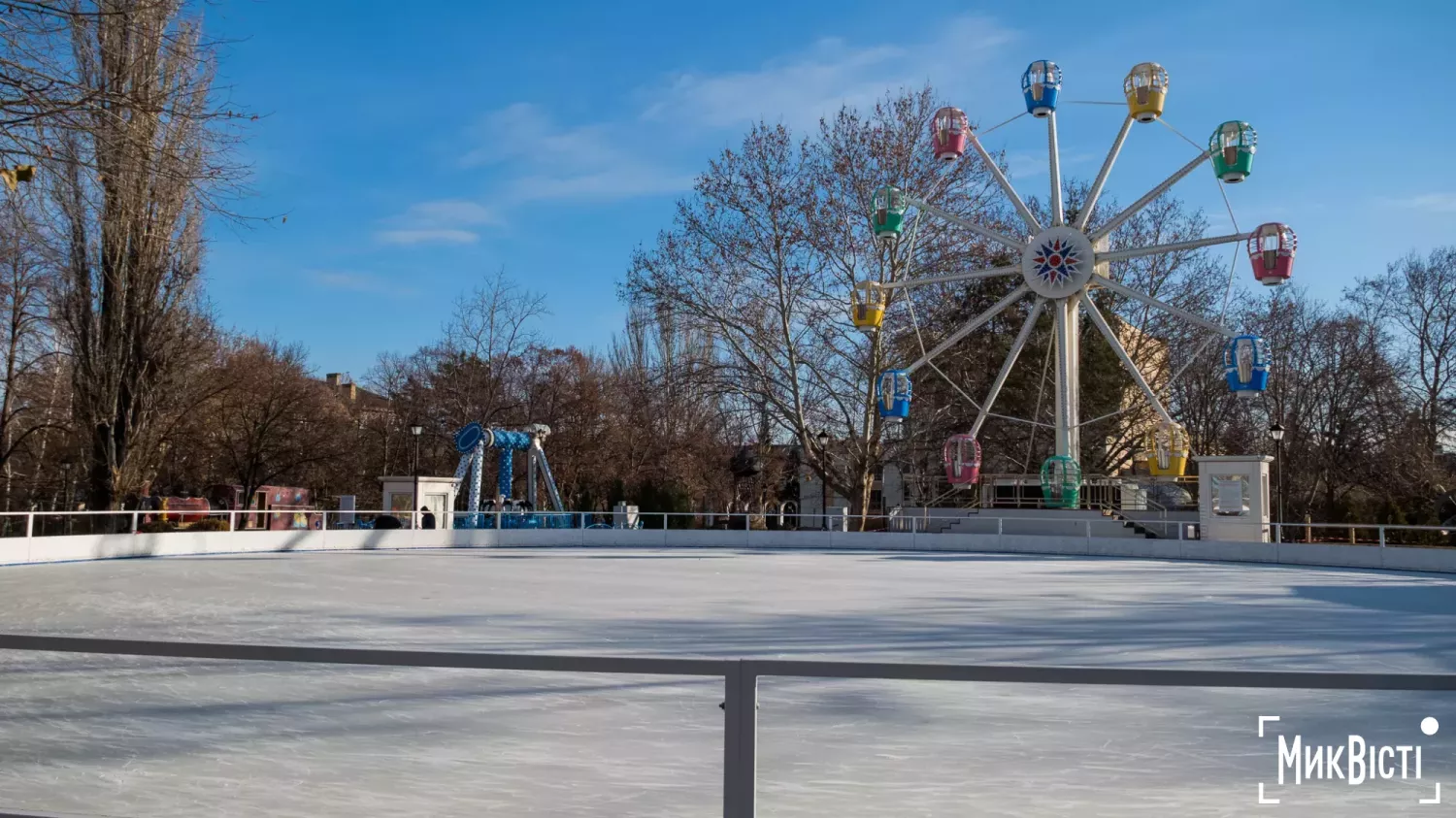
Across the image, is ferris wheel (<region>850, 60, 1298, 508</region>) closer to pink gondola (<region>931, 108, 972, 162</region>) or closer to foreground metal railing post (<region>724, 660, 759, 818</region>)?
pink gondola (<region>931, 108, 972, 162</region>)

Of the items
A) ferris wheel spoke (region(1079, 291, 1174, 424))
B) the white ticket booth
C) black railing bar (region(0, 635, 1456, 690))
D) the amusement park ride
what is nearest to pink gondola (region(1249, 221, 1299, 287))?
ferris wheel spoke (region(1079, 291, 1174, 424))

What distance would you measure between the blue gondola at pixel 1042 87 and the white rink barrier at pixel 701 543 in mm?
12553

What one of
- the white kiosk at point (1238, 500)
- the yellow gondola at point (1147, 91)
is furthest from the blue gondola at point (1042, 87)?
the white kiosk at point (1238, 500)

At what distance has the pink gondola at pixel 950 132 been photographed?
3186 centimetres

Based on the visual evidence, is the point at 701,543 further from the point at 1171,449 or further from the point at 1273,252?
the point at 1273,252

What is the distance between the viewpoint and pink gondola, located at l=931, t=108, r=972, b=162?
31.9 metres

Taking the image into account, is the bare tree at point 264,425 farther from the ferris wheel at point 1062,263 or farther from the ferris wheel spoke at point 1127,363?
the ferris wheel spoke at point 1127,363

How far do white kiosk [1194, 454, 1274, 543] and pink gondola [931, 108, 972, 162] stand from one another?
36.6 feet

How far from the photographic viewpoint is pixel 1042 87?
3234cm

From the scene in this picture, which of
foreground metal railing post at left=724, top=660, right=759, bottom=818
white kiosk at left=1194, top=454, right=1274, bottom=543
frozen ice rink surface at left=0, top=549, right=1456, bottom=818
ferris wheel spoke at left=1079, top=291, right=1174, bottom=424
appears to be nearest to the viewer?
foreground metal railing post at left=724, top=660, right=759, bottom=818

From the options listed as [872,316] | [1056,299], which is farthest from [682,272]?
[1056,299]

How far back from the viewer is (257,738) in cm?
478

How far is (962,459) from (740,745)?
28.8 m

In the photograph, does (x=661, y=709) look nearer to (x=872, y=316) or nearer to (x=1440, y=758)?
(x=1440, y=758)
